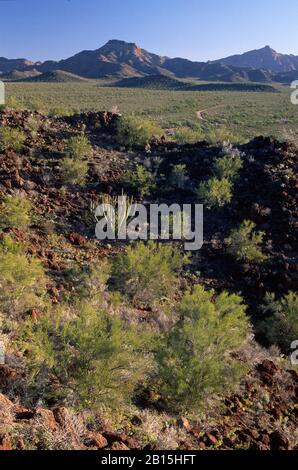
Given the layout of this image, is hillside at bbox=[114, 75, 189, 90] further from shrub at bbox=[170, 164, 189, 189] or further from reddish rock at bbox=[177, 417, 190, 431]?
reddish rock at bbox=[177, 417, 190, 431]

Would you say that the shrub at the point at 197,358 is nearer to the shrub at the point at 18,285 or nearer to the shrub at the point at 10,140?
the shrub at the point at 18,285

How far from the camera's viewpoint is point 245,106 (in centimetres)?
4341

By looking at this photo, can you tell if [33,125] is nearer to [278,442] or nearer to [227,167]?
[227,167]

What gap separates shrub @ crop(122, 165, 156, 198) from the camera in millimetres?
12039

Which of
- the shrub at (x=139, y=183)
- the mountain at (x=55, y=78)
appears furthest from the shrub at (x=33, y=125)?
the mountain at (x=55, y=78)

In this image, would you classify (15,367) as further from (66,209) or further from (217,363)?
(66,209)

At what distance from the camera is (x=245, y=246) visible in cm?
1009

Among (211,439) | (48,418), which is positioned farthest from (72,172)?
(211,439)

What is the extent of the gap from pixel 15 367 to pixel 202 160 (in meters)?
9.90

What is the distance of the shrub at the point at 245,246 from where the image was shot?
999 centimetres

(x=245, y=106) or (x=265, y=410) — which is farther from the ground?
(x=245, y=106)

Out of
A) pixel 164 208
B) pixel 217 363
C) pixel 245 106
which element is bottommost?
pixel 217 363
